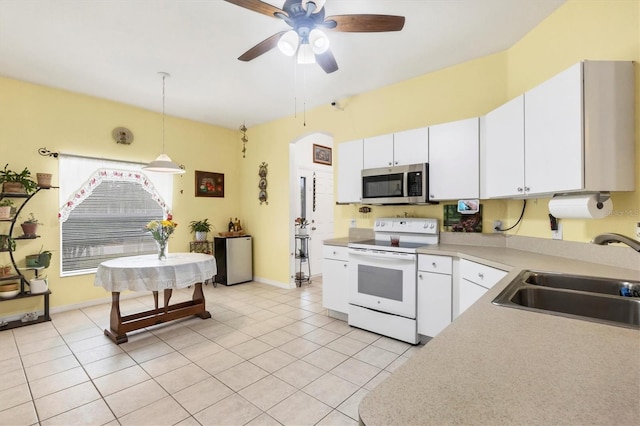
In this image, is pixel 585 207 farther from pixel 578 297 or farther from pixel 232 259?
pixel 232 259

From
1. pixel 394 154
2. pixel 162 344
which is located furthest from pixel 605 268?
pixel 162 344

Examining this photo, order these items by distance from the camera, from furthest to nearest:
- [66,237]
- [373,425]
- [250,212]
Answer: [250,212]
[66,237]
[373,425]

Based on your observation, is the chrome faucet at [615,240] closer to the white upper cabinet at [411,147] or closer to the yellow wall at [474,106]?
the yellow wall at [474,106]

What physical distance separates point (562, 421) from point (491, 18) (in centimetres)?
282

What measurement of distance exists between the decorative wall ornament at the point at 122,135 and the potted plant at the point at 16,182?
106 cm

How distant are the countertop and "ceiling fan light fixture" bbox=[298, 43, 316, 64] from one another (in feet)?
6.53

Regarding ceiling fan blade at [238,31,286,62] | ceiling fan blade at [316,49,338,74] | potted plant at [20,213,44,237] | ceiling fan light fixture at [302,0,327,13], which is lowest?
potted plant at [20,213,44,237]

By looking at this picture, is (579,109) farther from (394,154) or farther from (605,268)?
(394,154)

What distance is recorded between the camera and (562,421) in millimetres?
506

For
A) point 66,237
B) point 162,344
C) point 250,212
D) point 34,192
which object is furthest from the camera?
point 250,212

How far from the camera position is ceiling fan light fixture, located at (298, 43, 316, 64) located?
7.00ft

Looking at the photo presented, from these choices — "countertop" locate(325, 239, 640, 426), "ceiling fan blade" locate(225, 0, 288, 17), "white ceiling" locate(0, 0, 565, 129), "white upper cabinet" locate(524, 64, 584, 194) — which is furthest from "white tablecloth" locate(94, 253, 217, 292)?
A: "white upper cabinet" locate(524, 64, 584, 194)

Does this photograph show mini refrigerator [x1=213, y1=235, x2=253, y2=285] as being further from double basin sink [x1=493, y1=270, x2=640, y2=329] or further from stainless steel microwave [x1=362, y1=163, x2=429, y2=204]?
double basin sink [x1=493, y1=270, x2=640, y2=329]

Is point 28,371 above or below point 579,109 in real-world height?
below
